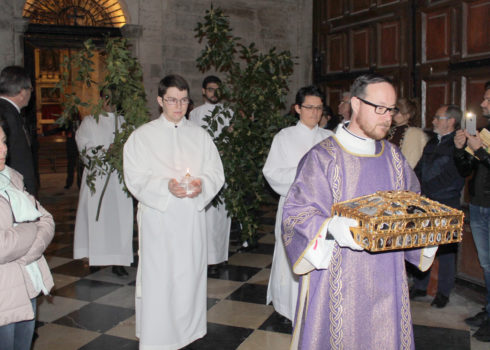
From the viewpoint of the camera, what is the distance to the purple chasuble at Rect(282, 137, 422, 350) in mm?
2361

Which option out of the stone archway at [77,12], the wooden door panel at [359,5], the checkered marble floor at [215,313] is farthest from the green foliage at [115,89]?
the stone archway at [77,12]

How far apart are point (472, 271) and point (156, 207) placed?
3.01m

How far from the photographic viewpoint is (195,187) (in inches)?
130

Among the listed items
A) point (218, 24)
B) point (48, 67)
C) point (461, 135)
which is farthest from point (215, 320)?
point (48, 67)

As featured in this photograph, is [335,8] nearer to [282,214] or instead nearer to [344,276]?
[282,214]

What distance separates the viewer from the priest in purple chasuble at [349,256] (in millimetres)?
2334

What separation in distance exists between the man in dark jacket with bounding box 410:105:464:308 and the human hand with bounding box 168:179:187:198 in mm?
2167

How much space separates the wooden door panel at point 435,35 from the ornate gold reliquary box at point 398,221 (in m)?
3.59

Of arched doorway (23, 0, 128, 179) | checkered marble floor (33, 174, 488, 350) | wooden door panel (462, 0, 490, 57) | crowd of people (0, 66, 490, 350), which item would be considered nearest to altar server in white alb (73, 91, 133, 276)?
crowd of people (0, 66, 490, 350)

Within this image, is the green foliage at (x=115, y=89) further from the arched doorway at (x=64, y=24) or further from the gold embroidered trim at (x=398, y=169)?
the arched doorway at (x=64, y=24)

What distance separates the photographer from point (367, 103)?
2340mm

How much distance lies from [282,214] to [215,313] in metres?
1.94

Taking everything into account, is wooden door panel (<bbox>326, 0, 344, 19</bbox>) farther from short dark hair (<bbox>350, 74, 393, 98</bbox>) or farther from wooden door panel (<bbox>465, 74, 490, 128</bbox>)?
short dark hair (<bbox>350, 74, 393, 98</bbox>)

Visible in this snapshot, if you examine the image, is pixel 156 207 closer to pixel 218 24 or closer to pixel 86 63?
pixel 86 63
